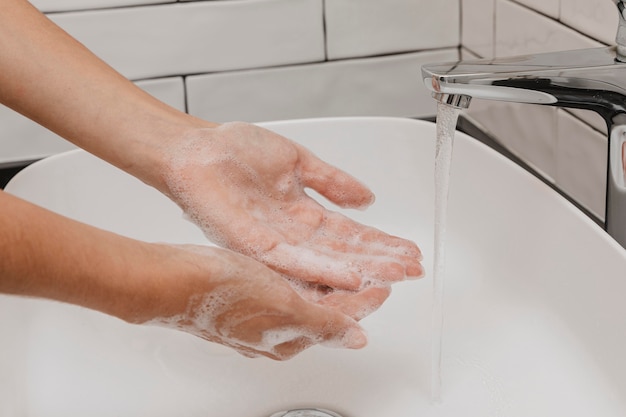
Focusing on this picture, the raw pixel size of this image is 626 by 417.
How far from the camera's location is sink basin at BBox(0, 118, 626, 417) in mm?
623

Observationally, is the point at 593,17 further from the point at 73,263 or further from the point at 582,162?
the point at 73,263

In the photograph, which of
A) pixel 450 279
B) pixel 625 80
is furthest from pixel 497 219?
pixel 625 80

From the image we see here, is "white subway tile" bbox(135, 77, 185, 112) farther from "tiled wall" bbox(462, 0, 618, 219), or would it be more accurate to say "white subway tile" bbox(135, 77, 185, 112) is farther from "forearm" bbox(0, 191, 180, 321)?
"forearm" bbox(0, 191, 180, 321)

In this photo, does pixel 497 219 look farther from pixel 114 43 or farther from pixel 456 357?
pixel 114 43

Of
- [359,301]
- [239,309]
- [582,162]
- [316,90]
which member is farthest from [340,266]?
[316,90]

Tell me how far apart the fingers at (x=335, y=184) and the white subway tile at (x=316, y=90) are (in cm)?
31

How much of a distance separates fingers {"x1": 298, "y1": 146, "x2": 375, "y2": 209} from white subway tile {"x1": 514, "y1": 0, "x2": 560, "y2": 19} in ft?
0.85

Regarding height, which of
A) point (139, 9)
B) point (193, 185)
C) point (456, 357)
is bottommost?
point (456, 357)

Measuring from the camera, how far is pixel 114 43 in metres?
0.99

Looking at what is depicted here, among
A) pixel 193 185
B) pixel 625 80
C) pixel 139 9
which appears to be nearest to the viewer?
pixel 625 80

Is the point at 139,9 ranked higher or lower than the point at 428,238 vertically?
higher

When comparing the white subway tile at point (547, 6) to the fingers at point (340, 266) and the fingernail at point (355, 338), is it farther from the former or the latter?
the fingernail at point (355, 338)

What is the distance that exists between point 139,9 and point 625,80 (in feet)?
1.93

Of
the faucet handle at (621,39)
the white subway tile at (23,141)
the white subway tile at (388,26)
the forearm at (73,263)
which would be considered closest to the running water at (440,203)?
the faucet handle at (621,39)
